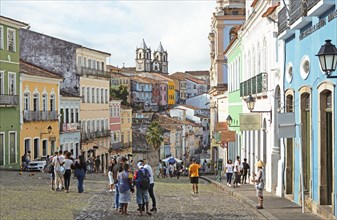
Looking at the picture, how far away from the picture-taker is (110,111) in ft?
206

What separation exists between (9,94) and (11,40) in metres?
2.82

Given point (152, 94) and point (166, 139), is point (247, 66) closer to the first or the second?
point (166, 139)

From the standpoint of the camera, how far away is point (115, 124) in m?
64.2

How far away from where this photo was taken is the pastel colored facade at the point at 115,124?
62956mm

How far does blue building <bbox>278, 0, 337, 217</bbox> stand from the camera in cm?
1427

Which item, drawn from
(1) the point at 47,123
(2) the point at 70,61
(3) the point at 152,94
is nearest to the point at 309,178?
(1) the point at 47,123

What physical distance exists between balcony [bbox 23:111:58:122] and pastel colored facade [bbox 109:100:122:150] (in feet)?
57.2

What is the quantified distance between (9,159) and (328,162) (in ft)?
80.8

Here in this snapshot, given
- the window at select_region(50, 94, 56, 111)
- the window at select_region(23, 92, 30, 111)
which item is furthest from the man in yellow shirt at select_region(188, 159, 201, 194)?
the window at select_region(50, 94, 56, 111)

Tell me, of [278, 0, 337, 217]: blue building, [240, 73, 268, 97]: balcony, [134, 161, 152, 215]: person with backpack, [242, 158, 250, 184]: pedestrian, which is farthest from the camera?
[242, 158, 250, 184]: pedestrian

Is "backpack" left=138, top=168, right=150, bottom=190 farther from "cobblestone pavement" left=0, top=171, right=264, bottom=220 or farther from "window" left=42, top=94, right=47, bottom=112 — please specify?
"window" left=42, top=94, right=47, bottom=112

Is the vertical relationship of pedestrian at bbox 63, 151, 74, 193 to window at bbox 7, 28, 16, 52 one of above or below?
below

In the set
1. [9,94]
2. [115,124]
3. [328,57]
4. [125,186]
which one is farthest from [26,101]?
[328,57]

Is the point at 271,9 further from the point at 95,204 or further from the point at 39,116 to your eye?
the point at 39,116
